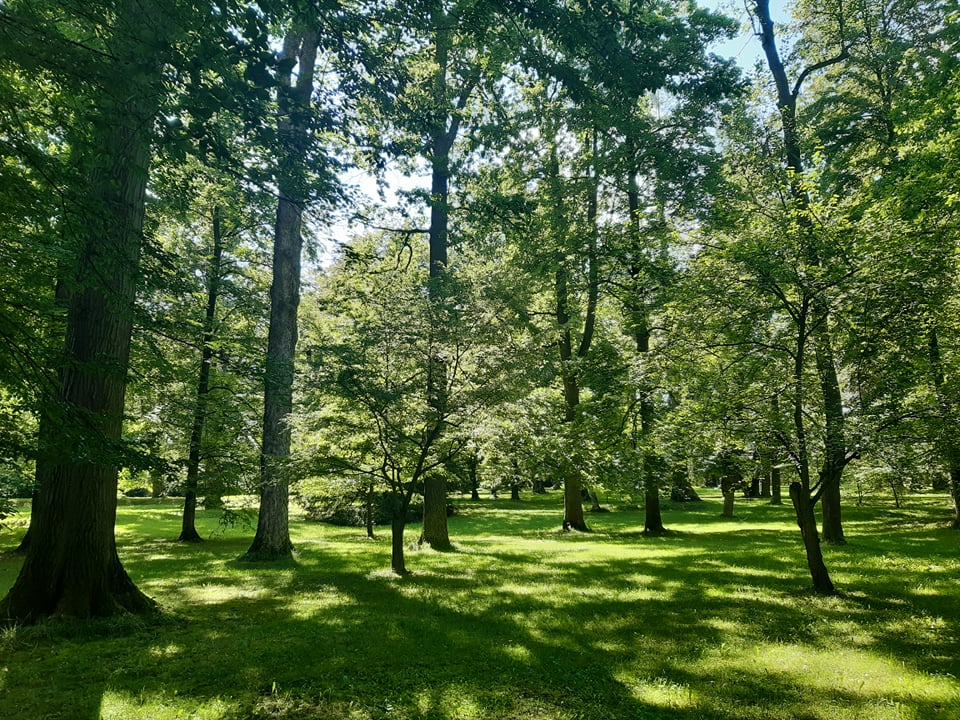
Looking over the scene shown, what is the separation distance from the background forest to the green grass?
1213 mm

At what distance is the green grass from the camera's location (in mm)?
4852

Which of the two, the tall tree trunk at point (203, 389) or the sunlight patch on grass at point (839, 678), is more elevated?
the tall tree trunk at point (203, 389)

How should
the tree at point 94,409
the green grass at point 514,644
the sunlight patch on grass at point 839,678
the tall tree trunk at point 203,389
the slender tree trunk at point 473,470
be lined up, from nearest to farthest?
the sunlight patch on grass at point 839,678, the green grass at point 514,644, the tree at point 94,409, the slender tree trunk at point 473,470, the tall tree trunk at point 203,389

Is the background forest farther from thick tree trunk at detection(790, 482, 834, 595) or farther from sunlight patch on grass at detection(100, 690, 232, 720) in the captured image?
sunlight patch on grass at detection(100, 690, 232, 720)

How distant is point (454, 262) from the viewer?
14672 mm

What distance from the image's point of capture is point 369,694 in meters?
5.11

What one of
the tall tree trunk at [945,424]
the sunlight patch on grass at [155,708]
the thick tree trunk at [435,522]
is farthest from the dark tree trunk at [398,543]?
the tall tree trunk at [945,424]

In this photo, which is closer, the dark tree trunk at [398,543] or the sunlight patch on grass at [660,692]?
the sunlight patch on grass at [660,692]

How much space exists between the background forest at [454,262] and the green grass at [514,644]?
3.98 feet

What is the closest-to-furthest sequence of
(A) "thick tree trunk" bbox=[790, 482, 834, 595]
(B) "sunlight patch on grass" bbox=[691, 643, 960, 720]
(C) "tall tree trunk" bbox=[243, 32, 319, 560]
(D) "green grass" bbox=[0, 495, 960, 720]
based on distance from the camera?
(B) "sunlight patch on grass" bbox=[691, 643, 960, 720] < (D) "green grass" bbox=[0, 495, 960, 720] < (A) "thick tree trunk" bbox=[790, 482, 834, 595] < (C) "tall tree trunk" bbox=[243, 32, 319, 560]

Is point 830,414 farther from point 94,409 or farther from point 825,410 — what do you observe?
point 94,409

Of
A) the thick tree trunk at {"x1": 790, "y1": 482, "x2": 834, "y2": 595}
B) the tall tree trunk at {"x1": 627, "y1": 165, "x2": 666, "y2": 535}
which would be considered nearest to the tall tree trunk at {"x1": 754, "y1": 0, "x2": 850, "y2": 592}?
the thick tree trunk at {"x1": 790, "y1": 482, "x2": 834, "y2": 595}

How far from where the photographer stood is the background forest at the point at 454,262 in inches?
199

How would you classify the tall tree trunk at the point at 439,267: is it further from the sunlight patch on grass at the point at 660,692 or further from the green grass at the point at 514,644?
the sunlight patch on grass at the point at 660,692
